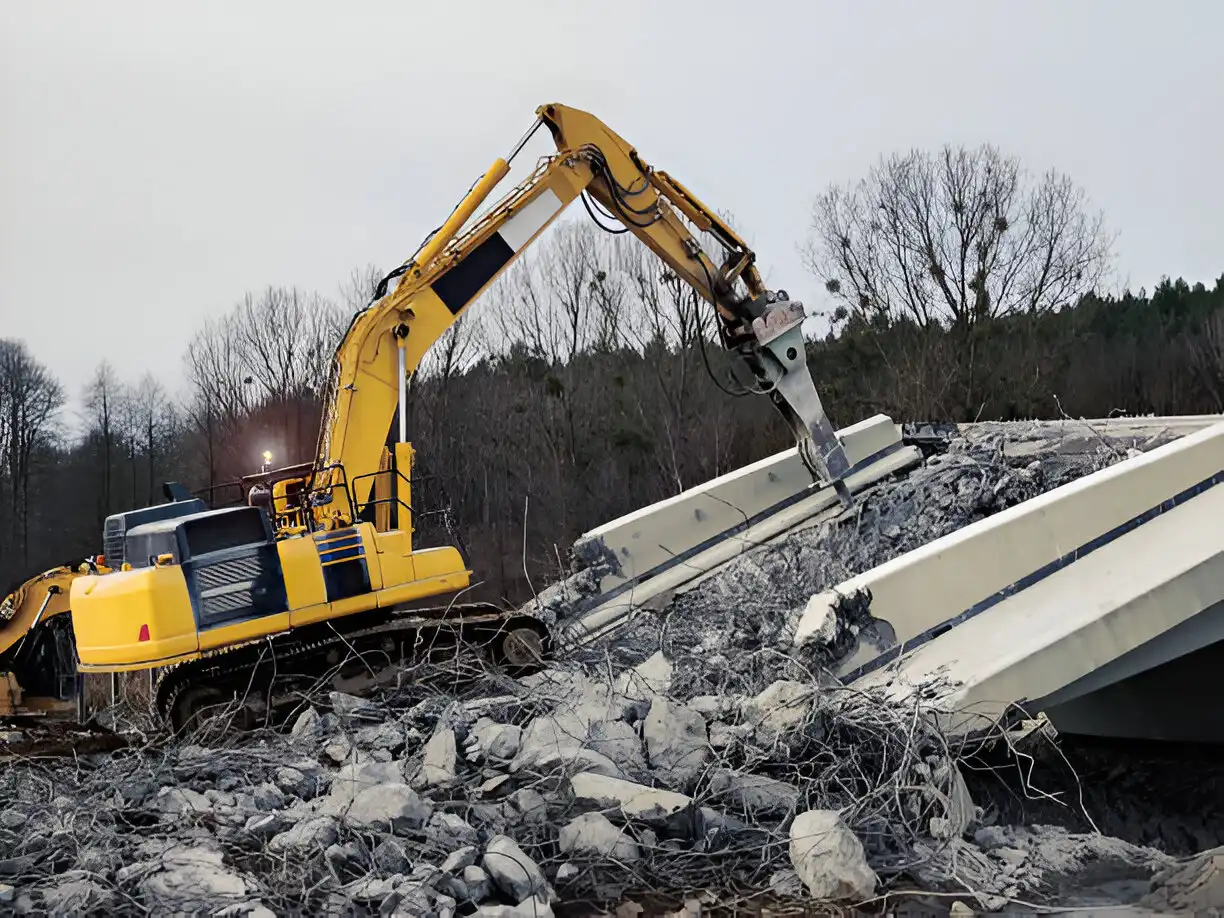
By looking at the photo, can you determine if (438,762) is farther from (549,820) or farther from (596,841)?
(596,841)

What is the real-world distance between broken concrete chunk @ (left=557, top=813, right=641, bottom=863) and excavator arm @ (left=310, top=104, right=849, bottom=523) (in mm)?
3409

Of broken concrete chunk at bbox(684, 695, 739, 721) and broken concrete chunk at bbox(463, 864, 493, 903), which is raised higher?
broken concrete chunk at bbox(684, 695, 739, 721)

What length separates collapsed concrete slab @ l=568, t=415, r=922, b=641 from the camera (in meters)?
9.83

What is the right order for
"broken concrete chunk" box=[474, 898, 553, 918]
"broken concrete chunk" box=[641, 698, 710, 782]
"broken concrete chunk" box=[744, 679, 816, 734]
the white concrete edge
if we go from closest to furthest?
"broken concrete chunk" box=[474, 898, 553, 918] < "broken concrete chunk" box=[641, 698, 710, 782] < "broken concrete chunk" box=[744, 679, 816, 734] < the white concrete edge

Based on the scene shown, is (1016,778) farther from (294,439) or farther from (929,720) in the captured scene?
(294,439)

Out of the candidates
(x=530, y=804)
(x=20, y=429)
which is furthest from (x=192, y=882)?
(x=20, y=429)

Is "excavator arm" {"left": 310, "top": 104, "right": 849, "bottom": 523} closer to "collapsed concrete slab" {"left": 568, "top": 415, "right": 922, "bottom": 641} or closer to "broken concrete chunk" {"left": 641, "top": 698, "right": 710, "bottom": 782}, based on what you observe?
"collapsed concrete slab" {"left": 568, "top": 415, "right": 922, "bottom": 641}

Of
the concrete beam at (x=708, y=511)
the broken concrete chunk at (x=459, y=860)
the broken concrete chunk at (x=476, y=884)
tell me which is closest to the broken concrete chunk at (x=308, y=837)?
the broken concrete chunk at (x=459, y=860)

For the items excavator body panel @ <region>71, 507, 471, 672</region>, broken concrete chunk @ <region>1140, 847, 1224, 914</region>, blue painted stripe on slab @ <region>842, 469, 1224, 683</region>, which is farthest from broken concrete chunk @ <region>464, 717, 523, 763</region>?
broken concrete chunk @ <region>1140, 847, 1224, 914</region>

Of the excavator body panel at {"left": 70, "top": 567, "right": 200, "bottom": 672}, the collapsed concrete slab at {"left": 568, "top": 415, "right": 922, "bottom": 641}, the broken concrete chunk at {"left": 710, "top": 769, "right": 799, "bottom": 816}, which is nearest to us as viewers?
the broken concrete chunk at {"left": 710, "top": 769, "right": 799, "bottom": 816}

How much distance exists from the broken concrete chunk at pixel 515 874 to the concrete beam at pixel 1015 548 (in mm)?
2273

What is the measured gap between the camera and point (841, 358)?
78.1ft

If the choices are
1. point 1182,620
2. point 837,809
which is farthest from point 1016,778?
point 837,809

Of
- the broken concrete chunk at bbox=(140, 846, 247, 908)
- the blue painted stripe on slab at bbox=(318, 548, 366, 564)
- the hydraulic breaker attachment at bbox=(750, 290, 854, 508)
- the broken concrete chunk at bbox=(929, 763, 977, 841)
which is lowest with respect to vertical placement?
the broken concrete chunk at bbox=(929, 763, 977, 841)
